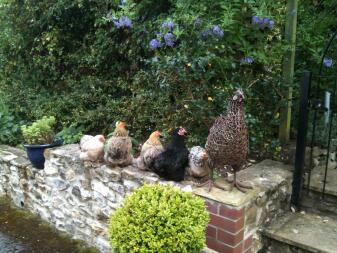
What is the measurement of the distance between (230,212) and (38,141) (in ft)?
8.40

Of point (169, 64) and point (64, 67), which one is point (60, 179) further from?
point (64, 67)

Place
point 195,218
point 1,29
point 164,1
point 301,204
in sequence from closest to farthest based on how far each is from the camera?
point 195,218 < point 301,204 < point 164,1 < point 1,29

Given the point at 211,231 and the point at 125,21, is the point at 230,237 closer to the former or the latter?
the point at 211,231

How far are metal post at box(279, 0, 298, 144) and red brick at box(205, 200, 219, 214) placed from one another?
4.50 feet

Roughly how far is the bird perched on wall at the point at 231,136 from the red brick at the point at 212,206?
0.30m

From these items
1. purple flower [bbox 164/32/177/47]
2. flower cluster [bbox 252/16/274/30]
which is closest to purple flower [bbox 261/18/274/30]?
flower cluster [bbox 252/16/274/30]

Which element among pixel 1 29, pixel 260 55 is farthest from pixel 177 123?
pixel 1 29

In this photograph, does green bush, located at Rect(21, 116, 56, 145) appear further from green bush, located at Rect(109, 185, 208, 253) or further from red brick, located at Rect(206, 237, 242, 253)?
red brick, located at Rect(206, 237, 242, 253)

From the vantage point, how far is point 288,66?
3646mm

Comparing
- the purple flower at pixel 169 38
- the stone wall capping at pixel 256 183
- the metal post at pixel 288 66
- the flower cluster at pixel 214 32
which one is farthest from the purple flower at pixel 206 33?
the stone wall capping at pixel 256 183

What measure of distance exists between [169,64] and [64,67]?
10.7 ft

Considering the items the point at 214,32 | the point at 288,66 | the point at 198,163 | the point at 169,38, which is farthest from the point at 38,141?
the point at 288,66

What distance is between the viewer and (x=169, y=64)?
3557 mm

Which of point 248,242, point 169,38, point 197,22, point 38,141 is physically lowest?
point 248,242
